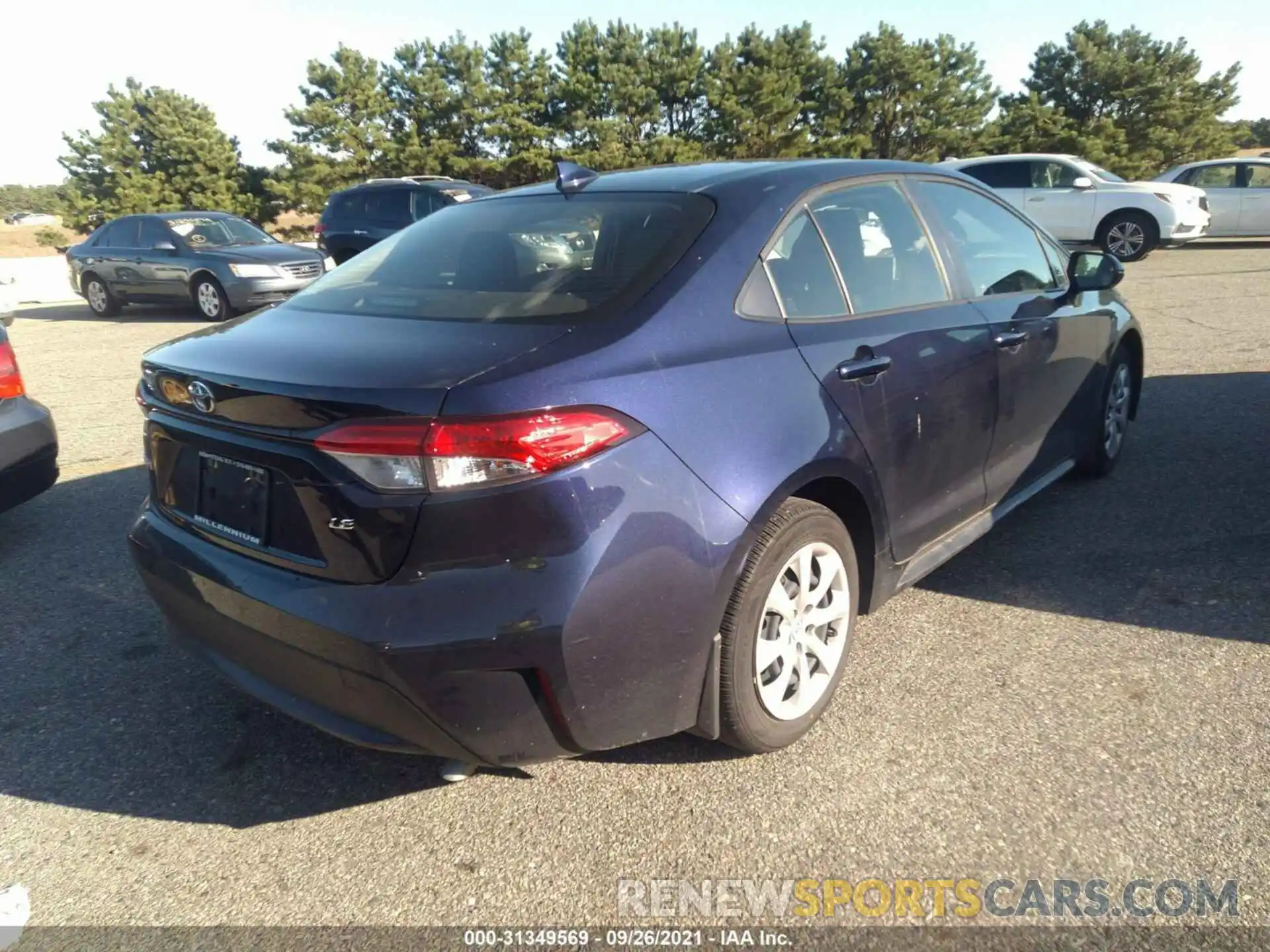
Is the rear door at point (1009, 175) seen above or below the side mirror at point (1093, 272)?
above

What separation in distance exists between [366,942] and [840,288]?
7.10 ft

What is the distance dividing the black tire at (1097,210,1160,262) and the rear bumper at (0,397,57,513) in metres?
15.2

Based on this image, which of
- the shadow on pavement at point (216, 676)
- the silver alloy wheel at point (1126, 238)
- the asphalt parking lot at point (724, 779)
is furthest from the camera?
the silver alloy wheel at point (1126, 238)

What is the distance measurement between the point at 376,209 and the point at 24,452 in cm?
1092

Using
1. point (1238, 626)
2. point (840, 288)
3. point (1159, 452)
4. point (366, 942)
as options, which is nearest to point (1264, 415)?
point (1159, 452)

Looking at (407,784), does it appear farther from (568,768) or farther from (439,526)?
(439,526)

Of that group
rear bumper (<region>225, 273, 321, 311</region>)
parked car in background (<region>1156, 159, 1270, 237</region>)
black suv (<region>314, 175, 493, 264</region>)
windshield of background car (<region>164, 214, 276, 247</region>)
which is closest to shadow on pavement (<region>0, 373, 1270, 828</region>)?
rear bumper (<region>225, 273, 321, 311</region>)

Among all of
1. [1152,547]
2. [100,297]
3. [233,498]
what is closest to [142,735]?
[233,498]

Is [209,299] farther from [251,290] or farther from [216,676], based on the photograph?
[216,676]

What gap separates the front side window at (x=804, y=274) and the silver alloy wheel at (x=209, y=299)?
11633 mm

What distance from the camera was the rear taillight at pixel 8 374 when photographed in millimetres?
4211

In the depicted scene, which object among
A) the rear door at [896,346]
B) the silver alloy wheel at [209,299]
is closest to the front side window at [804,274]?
the rear door at [896,346]

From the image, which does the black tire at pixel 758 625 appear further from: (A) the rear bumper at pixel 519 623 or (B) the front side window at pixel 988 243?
(B) the front side window at pixel 988 243

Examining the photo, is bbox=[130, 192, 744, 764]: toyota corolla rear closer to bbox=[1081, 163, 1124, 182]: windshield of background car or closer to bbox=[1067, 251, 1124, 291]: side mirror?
bbox=[1067, 251, 1124, 291]: side mirror
